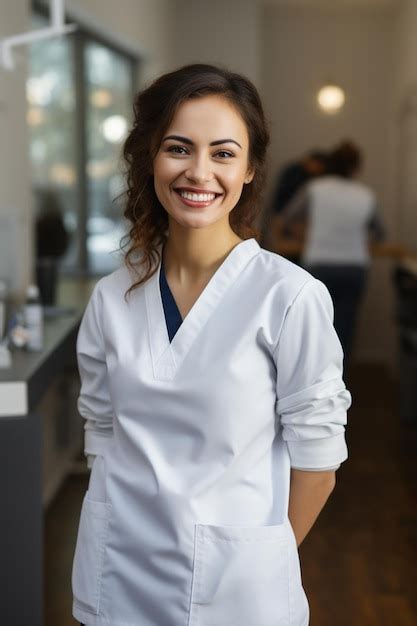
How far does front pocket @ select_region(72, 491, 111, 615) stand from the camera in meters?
1.30

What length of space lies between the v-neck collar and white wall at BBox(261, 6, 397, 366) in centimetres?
619

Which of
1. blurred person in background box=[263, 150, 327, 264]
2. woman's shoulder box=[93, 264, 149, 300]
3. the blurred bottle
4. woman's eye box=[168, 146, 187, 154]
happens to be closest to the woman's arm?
woman's shoulder box=[93, 264, 149, 300]

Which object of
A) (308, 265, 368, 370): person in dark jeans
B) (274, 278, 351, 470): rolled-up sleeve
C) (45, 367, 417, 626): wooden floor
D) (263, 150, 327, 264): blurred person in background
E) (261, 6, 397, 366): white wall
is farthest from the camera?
(261, 6, 397, 366): white wall

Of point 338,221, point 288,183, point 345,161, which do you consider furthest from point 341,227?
point 288,183

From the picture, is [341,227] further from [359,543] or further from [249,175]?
[249,175]

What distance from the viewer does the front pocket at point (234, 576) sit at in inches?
48.8

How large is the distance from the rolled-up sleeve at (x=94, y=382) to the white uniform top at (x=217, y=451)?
0.07 meters

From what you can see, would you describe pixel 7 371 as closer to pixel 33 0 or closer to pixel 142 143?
pixel 142 143

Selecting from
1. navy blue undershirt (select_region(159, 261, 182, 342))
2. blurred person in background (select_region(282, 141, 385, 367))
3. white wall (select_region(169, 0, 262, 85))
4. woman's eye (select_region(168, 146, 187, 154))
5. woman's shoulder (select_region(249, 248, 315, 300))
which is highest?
white wall (select_region(169, 0, 262, 85))

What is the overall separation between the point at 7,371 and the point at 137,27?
360 centimetres

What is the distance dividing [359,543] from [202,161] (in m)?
2.58

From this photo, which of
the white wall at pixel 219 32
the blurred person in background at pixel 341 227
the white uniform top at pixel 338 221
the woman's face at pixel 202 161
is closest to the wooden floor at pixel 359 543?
the blurred person in background at pixel 341 227

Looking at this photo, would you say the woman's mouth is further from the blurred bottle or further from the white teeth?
the blurred bottle

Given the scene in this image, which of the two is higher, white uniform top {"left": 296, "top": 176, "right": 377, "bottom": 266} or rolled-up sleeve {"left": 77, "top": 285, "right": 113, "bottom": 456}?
rolled-up sleeve {"left": 77, "top": 285, "right": 113, "bottom": 456}
